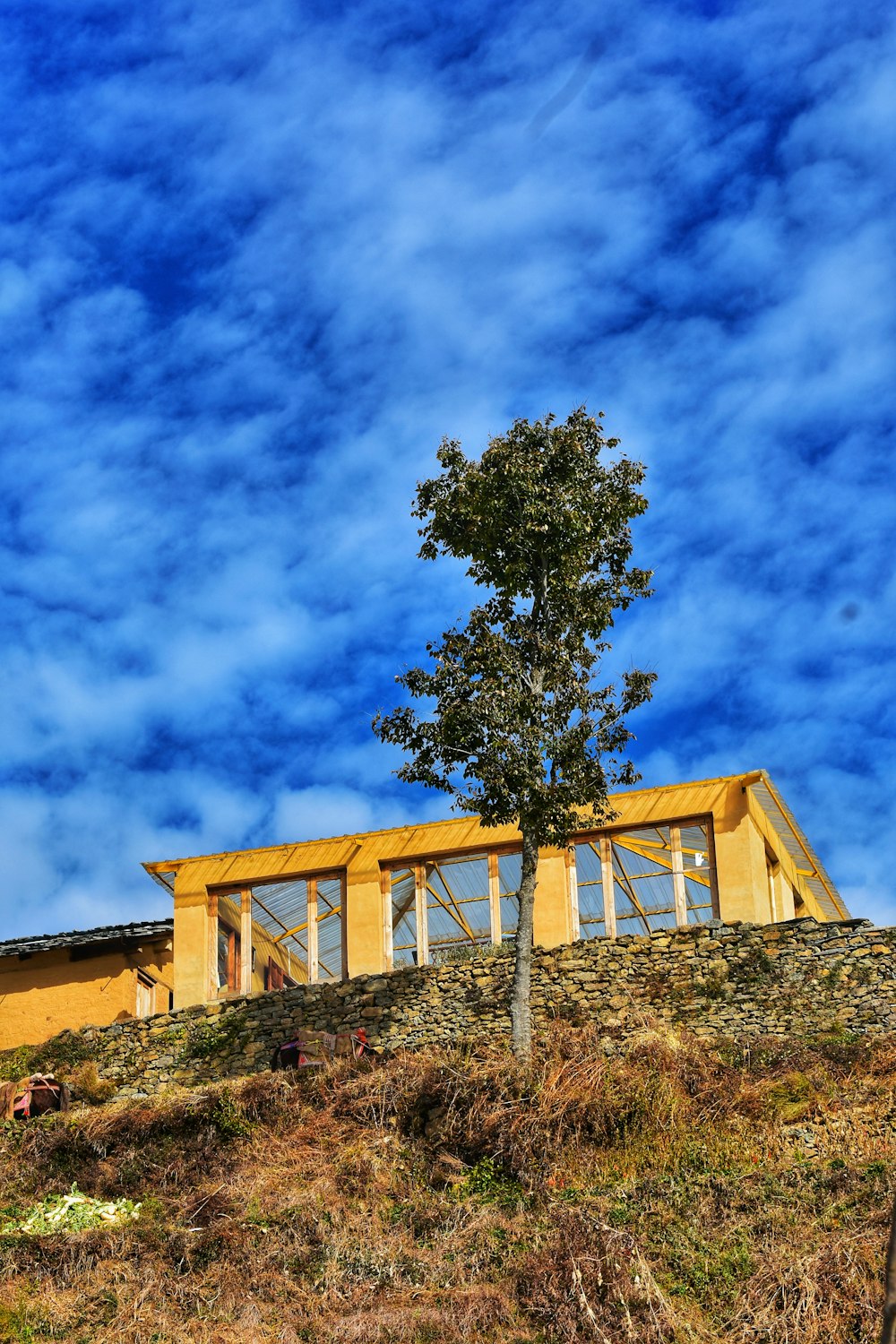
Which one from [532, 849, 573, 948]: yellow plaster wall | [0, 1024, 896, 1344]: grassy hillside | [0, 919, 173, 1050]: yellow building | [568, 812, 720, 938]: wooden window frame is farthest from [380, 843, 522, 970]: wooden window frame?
[0, 1024, 896, 1344]: grassy hillside

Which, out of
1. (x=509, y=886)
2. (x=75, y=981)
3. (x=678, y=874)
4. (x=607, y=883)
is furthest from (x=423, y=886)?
(x=75, y=981)

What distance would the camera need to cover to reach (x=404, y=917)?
107 ft

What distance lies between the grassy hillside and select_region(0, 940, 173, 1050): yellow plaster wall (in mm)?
6193

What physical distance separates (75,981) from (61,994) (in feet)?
1.20

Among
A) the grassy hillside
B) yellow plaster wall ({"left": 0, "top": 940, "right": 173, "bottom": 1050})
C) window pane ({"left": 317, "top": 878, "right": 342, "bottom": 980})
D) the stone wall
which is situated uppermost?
window pane ({"left": 317, "top": 878, "right": 342, "bottom": 980})

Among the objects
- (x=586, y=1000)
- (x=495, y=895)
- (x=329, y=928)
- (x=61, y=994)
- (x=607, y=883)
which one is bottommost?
(x=586, y=1000)

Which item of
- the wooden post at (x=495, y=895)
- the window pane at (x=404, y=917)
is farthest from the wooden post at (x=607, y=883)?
the window pane at (x=404, y=917)

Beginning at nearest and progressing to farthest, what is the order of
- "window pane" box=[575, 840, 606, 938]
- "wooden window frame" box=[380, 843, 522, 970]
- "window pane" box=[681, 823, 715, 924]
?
"window pane" box=[681, 823, 715, 924], "window pane" box=[575, 840, 606, 938], "wooden window frame" box=[380, 843, 522, 970]

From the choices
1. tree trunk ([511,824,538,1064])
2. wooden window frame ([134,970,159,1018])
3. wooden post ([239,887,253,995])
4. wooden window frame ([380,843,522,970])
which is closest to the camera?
tree trunk ([511,824,538,1064])

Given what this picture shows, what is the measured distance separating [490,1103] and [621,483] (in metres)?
11.2

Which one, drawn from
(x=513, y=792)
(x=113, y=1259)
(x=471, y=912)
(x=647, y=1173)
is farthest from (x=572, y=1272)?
(x=471, y=912)

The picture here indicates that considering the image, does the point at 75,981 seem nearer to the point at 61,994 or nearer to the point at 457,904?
the point at 61,994

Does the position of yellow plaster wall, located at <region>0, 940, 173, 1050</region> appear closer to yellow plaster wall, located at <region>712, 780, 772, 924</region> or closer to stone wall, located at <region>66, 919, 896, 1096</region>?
stone wall, located at <region>66, 919, 896, 1096</region>

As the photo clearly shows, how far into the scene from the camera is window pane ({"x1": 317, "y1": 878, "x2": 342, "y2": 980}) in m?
32.7
